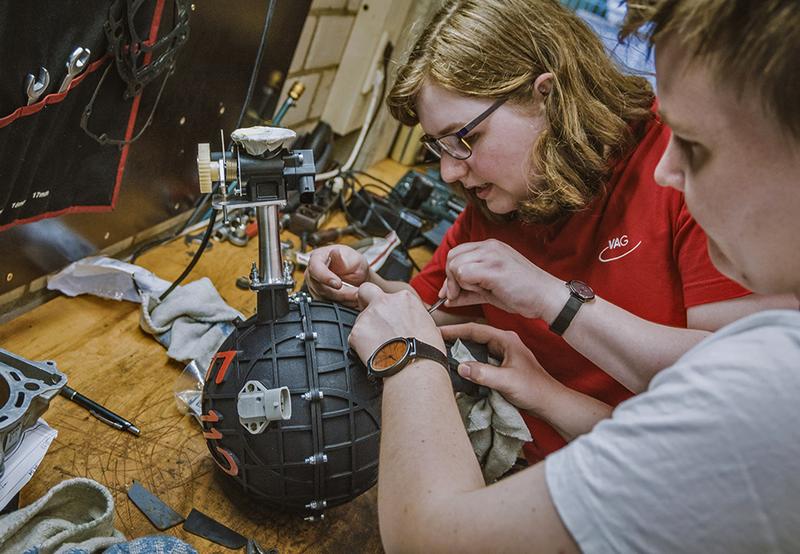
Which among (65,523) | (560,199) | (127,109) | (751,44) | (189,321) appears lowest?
(189,321)

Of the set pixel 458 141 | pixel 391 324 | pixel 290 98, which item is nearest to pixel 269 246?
pixel 391 324

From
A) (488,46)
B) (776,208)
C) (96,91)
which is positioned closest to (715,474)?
(776,208)

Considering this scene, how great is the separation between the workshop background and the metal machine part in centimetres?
31

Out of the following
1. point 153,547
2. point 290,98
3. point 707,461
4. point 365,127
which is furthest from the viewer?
point 365,127

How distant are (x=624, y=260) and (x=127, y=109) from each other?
0.97 metres

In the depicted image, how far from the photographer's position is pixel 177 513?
0.89 metres

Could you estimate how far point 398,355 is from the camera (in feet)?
2.52

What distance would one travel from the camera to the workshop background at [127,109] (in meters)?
0.90

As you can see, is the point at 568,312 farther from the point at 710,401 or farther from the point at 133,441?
the point at 133,441

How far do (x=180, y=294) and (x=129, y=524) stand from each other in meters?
0.54

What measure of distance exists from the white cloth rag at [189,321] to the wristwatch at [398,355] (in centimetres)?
52

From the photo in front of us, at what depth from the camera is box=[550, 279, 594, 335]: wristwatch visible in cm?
91

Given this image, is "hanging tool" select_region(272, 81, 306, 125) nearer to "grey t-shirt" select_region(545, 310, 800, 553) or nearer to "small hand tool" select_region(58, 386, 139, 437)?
"small hand tool" select_region(58, 386, 139, 437)

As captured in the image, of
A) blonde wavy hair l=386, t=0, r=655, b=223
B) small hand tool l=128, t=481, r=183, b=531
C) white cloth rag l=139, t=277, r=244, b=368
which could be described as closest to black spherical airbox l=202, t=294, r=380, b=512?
small hand tool l=128, t=481, r=183, b=531
